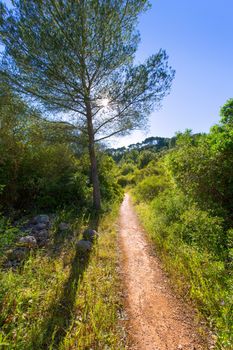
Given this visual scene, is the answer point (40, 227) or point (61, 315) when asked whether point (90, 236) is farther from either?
point (61, 315)

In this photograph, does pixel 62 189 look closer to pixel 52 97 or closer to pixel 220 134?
pixel 52 97

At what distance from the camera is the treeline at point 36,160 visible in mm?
8305

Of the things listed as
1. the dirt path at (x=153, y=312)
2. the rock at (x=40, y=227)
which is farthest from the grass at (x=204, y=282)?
the rock at (x=40, y=227)

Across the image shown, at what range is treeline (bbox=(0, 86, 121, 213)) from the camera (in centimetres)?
830

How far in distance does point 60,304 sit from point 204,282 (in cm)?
285

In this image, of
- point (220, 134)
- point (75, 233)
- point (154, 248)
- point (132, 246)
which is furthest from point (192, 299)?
point (220, 134)

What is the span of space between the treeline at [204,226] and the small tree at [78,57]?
340 cm

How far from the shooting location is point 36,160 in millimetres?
9359

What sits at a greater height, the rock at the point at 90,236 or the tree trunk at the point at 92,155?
the tree trunk at the point at 92,155

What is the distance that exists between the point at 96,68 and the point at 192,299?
29.1 feet

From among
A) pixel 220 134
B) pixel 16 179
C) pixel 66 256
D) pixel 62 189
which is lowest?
pixel 66 256

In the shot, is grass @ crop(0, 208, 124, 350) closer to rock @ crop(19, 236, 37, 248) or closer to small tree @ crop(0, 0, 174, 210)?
rock @ crop(19, 236, 37, 248)

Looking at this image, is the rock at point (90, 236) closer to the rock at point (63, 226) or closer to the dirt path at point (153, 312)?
the rock at point (63, 226)

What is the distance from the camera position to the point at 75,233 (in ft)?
22.3
